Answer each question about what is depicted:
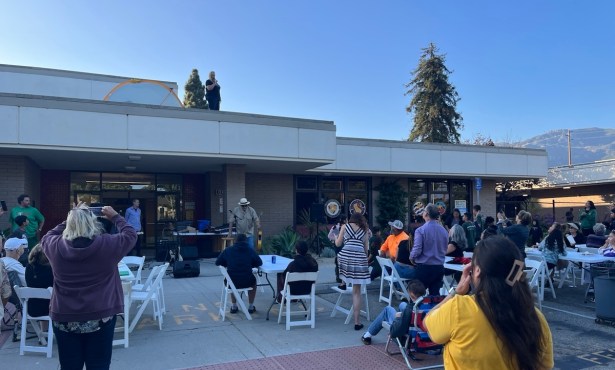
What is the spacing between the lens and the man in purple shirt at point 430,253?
A: 6477mm

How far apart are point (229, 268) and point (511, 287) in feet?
18.5

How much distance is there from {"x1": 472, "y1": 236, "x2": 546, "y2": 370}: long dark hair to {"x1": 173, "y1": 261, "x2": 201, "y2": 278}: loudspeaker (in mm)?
9528

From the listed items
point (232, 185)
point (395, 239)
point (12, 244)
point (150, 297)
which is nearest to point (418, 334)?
point (395, 239)

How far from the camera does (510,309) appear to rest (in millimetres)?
1858

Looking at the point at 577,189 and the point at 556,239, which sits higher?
the point at 577,189

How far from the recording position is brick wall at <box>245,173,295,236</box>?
54.2ft

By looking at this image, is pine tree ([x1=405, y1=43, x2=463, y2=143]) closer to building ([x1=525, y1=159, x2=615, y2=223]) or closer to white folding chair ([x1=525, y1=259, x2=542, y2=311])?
building ([x1=525, y1=159, x2=615, y2=223])

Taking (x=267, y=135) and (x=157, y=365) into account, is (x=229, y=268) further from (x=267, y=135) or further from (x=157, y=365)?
(x=267, y=135)

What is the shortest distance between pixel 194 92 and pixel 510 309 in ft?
114

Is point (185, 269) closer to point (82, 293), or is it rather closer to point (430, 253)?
Result: point (430, 253)

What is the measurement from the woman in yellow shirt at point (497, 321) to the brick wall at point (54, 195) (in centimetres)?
1537

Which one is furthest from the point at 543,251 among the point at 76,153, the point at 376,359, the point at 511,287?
the point at 76,153

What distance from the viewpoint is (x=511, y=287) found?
6.18ft

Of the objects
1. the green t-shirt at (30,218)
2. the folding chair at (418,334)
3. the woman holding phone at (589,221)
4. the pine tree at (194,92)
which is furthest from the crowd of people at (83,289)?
the pine tree at (194,92)
